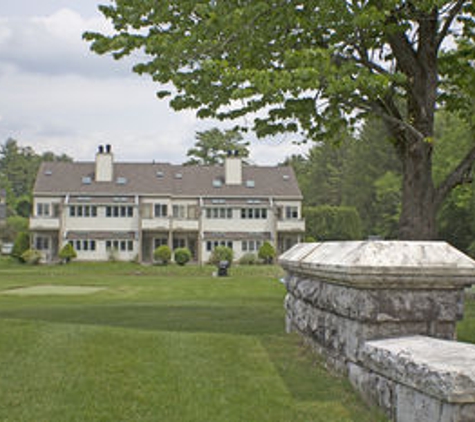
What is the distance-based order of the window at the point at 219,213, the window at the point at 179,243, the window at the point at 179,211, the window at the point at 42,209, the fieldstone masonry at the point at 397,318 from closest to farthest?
the fieldstone masonry at the point at 397,318 → the window at the point at 42,209 → the window at the point at 219,213 → the window at the point at 179,211 → the window at the point at 179,243

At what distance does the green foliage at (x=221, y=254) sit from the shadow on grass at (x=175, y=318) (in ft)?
114

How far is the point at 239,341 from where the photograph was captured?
6.88 metres

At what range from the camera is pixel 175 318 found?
392 inches

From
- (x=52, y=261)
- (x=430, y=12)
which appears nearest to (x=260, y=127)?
(x=430, y=12)

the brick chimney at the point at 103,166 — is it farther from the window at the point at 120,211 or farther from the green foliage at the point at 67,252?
the green foliage at the point at 67,252

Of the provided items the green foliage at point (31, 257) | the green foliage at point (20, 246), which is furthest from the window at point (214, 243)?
the green foliage at point (20, 246)

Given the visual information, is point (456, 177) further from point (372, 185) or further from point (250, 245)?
point (372, 185)

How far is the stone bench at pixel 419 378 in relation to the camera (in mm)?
3209

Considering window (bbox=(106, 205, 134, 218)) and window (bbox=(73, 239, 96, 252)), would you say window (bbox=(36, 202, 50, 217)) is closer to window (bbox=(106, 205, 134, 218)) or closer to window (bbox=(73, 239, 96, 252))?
window (bbox=(73, 239, 96, 252))

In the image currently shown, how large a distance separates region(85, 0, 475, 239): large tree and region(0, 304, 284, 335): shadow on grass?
10.3 ft

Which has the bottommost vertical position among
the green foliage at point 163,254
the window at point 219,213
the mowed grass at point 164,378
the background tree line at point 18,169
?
the mowed grass at point 164,378

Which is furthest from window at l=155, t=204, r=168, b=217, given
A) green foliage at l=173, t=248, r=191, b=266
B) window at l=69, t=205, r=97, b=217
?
green foliage at l=173, t=248, r=191, b=266

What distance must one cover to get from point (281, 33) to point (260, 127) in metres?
1.98

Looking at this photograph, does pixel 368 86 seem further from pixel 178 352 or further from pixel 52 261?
pixel 52 261
